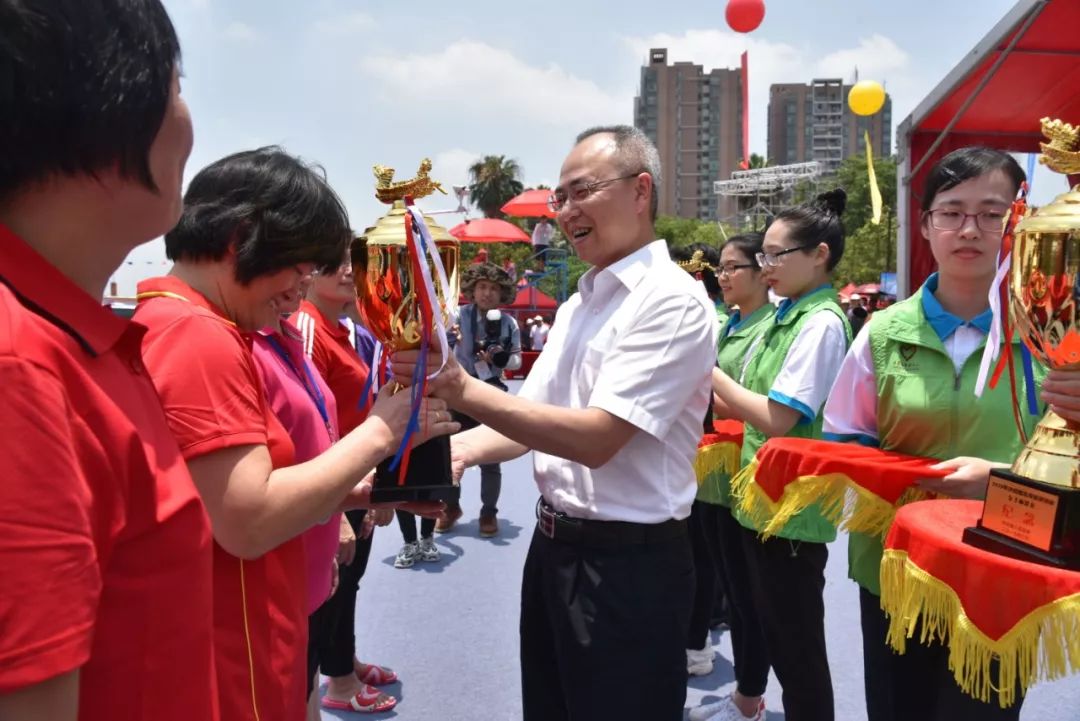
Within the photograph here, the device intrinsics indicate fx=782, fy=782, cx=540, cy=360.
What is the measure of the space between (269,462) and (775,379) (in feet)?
6.35

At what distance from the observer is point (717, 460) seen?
3.18 metres

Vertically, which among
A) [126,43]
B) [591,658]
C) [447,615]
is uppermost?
[126,43]

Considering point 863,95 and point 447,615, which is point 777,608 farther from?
point 863,95

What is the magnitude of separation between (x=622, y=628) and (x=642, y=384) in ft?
1.93

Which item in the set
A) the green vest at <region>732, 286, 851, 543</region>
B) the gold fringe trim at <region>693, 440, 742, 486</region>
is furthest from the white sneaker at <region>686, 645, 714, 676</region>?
the green vest at <region>732, 286, 851, 543</region>

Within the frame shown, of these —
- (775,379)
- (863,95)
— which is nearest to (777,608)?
(775,379)

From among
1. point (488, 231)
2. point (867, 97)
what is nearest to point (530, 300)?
point (488, 231)

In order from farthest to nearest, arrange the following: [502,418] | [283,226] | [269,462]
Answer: [502,418] < [283,226] < [269,462]

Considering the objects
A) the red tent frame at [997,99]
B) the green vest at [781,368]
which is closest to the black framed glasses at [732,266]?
the green vest at [781,368]

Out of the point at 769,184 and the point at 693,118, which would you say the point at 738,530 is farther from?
the point at 693,118

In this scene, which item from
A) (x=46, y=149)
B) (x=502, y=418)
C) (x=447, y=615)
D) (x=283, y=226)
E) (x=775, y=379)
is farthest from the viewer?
(x=447, y=615)

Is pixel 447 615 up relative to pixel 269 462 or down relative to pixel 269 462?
down

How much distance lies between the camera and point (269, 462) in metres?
1.34

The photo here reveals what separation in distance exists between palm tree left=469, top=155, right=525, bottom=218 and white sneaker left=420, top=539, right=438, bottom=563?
3928 cm
